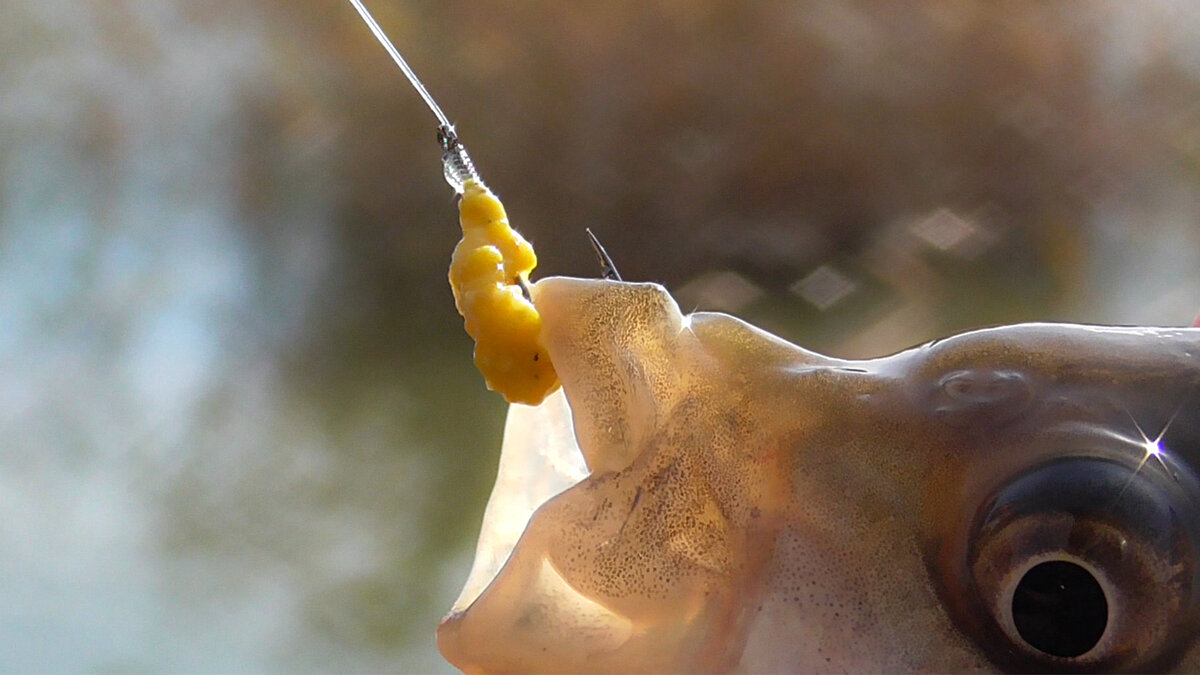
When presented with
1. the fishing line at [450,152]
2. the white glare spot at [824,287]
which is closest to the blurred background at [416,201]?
the white glare spot at [824,287]

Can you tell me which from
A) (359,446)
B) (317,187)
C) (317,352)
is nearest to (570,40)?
(317,187)

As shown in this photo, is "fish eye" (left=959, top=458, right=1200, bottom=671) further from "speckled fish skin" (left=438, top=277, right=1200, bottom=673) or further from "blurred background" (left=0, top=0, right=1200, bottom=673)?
"blurred background" (left=0, top=0, right=1200, bottom=673)

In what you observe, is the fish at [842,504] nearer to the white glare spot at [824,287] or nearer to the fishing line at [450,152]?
the fishing line at [450,152]

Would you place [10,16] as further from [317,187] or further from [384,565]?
[384,565]

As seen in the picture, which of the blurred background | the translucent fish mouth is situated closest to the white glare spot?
the blurred background

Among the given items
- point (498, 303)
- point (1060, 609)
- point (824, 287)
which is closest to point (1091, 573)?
point (1060, 609)
